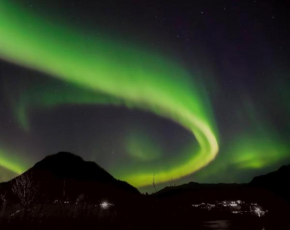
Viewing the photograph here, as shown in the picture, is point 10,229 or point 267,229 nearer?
point 267,229

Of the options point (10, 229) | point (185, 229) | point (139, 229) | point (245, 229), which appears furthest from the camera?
point (10, 229)

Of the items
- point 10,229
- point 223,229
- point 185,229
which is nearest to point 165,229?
point 185,229

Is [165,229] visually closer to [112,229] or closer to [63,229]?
[112,229]

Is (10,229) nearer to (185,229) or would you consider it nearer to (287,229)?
(185,229)

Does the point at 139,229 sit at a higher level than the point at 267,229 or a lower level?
higher

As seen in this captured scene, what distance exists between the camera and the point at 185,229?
242 ft

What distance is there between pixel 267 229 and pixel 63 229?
48.5 metres

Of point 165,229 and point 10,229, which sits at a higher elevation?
point 10,229

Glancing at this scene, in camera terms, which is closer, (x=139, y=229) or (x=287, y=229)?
(x=287, y=229)

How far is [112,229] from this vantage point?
270 feet

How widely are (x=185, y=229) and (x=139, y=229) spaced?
1148 cm

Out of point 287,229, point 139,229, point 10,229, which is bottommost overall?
point 287,229

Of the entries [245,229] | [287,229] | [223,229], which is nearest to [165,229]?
[223,229]

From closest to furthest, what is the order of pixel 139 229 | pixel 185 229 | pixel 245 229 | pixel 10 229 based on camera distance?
pixel 245 229
pixel 185 229
pixel 139 229
pixel 10 229
